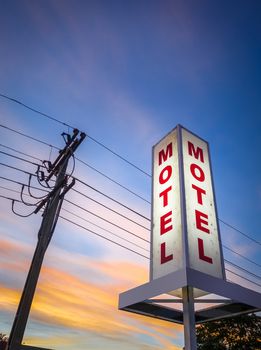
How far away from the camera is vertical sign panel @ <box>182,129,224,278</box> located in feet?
19.5

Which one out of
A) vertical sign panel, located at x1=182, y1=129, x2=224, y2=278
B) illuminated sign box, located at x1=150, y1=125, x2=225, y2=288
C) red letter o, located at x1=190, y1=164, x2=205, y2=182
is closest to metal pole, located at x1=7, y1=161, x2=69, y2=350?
illuminated sign box, located at x1=150, y1=125, x2=225, y2=288

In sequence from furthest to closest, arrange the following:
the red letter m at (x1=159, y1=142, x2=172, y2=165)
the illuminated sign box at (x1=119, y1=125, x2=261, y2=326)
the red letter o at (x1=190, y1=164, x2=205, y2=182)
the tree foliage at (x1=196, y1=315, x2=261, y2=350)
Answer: the tree foliage at (x1=196, y1=315, x2=261, y2=350) < the red letter m at (x1=159, y1=142, x2=172, y2=165) < the red letter o at (x1=190, y1=164, x2=205, y2=182) < the illuminated sign box at (x1=119, y1=125, x2=261, y2=326)

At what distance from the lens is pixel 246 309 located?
6.02 m

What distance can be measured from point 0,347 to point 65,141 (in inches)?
810

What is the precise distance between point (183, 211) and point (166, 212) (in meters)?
0.61

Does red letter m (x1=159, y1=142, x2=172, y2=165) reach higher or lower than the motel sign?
higher

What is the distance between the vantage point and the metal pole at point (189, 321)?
195 inches

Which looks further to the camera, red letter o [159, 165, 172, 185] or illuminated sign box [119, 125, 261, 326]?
red letter o [159, 165, 172, 185]

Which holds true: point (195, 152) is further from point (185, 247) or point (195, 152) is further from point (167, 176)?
point (185, 247)

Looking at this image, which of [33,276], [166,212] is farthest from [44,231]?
[166,212]

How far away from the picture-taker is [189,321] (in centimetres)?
512

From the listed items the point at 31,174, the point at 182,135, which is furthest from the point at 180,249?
the point at 31,174

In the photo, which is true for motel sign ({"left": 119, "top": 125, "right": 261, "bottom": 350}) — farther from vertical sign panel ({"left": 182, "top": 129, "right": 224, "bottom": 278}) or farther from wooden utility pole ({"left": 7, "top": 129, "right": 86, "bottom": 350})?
wooden utility pole ({"left": 7, "top": 129, "right": 86, "bottom": 350})

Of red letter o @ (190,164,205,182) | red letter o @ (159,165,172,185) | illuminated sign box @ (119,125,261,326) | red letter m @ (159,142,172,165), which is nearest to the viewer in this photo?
illuminated sign box @ (119,125,261,326)
